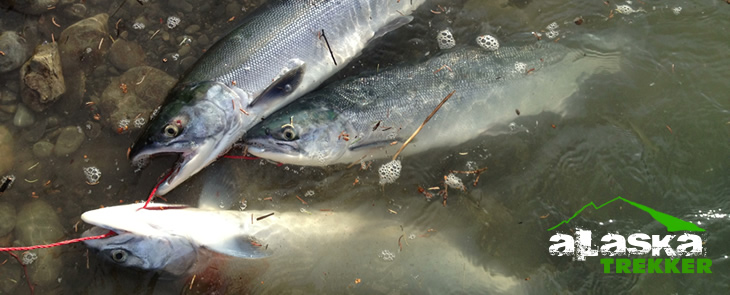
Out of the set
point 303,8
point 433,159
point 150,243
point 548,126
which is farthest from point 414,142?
point 150,243

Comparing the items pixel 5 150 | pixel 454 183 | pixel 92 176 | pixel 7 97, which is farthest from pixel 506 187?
pixel 7 97

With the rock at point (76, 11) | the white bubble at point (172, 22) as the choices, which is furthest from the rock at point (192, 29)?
the rock at point (76, 11)

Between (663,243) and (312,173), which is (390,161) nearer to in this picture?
(312,173)

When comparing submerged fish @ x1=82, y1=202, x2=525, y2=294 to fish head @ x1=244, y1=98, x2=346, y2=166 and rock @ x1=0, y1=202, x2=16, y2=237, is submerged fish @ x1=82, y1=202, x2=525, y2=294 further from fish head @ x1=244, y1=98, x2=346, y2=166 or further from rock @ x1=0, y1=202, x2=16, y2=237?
rock @ x1=0, y1=202, x2=16, y2=237

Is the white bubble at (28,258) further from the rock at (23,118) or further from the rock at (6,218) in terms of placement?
the rock at (23,118)

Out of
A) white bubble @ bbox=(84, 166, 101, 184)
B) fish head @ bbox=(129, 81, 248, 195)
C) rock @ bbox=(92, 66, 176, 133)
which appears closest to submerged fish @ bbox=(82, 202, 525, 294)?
fish head @ bbox=(129, 81, 248, 195)
